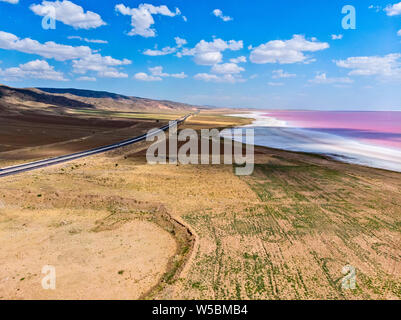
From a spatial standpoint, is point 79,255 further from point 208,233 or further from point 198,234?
point 208,233

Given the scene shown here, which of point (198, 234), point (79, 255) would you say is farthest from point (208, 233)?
point (79, 255)

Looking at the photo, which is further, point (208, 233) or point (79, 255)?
point (208, 233)

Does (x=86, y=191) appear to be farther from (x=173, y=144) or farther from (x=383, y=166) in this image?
(x=383, y=166)

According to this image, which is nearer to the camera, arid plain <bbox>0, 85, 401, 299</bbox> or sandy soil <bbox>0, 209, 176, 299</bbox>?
sandy soil <bbox>0, 209, 176, 299</bbox>

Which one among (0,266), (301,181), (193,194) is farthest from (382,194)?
(0,266)

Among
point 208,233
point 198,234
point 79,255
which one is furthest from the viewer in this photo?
point 208,233

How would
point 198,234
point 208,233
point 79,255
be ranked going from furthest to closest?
point 208,233, point 198,234, point 79,255
